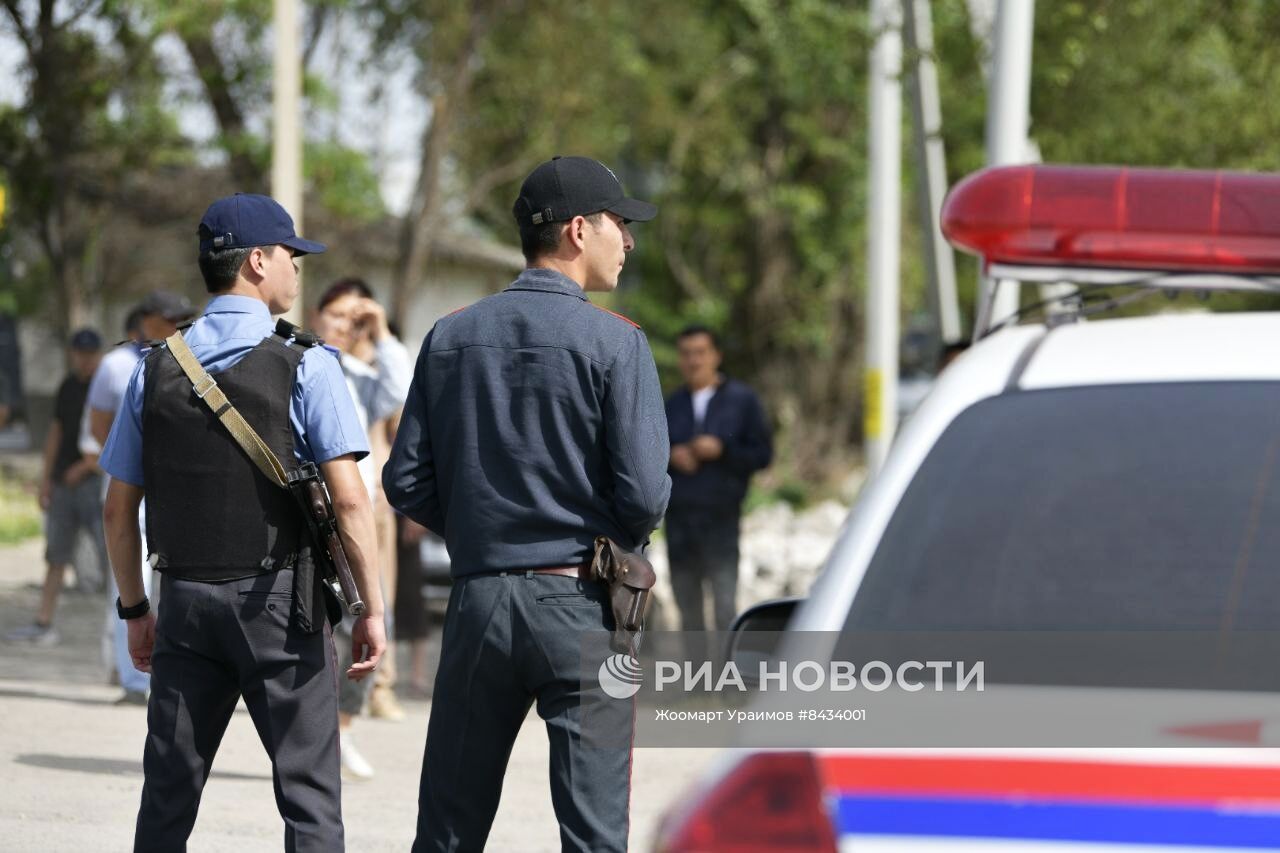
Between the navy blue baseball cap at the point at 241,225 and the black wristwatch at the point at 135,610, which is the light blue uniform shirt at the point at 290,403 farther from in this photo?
the black wristwatch at the point at 135,610

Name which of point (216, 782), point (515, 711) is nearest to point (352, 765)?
point (216, 782)

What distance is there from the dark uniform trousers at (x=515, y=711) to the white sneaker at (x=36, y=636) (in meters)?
7.59

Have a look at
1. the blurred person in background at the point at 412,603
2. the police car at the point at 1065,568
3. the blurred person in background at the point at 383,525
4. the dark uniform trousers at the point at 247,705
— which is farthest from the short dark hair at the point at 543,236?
the blurred person in background at the point at 412,603

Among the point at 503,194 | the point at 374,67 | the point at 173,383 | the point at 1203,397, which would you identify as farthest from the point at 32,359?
the point at 1203,397

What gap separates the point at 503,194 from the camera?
29.7 metres

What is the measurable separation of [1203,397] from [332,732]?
87.5 inches

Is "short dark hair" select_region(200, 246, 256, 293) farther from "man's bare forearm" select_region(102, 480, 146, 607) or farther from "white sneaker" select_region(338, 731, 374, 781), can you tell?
"white sneaker" select_region(338, 731, 374, 781)

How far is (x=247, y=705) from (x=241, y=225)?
112cm

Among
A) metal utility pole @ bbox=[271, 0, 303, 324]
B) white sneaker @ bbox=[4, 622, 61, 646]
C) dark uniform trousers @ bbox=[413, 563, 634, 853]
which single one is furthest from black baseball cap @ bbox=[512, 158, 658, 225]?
metal utility pole @ bbox=[271, 0, 303, 324]

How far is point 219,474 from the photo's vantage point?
404cm

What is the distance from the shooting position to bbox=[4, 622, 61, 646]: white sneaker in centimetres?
1056

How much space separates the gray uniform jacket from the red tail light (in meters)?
1.40

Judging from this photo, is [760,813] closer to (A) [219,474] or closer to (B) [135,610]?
(A) [219,474]

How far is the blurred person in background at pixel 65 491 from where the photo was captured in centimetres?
1039
